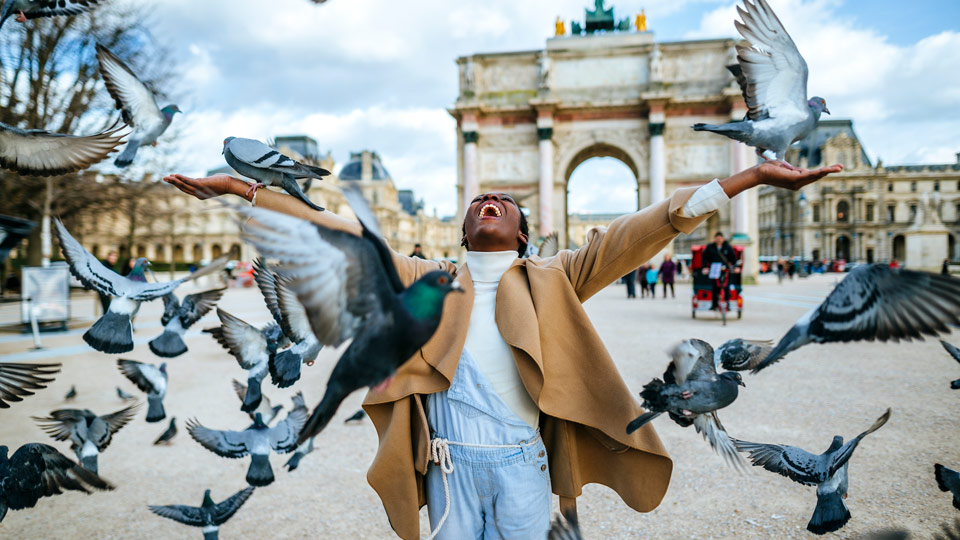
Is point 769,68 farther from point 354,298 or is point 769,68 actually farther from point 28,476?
point 28,476

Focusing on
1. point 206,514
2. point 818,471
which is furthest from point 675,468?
point 206,514

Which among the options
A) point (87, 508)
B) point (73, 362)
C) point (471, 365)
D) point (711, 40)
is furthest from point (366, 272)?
point (711, 40)

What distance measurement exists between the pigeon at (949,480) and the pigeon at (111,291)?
381 cm

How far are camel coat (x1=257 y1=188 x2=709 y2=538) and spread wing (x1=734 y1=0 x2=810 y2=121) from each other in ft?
1.89

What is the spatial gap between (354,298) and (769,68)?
1804mm

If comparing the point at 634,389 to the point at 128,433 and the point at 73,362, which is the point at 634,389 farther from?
the point at 73,362

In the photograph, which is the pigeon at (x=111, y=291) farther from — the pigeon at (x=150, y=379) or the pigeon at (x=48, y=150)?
the pigeon at (x=150, y=379)

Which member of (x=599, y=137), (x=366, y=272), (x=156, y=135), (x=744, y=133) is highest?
(x=599, y=137)

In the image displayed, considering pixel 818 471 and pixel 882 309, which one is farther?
pixel 818 471

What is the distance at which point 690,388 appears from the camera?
1.90m

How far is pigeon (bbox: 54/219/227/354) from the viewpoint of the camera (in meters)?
2.64

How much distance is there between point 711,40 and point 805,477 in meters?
29.6

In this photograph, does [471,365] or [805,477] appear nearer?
[471,365]

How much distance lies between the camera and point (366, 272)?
1.28 metres
